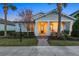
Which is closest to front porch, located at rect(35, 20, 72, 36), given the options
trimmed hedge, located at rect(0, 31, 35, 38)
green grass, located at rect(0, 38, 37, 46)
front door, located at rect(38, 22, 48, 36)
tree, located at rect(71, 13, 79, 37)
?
front door, located at rect(38, 22, 48, 36)

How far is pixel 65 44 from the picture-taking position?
48.2ft

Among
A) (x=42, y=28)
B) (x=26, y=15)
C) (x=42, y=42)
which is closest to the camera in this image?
(x=42, y=28)

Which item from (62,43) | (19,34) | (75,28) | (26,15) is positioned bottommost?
(62,43)

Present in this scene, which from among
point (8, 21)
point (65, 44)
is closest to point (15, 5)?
point (8, 21)

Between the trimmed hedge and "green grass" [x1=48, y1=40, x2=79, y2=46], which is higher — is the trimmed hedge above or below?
above

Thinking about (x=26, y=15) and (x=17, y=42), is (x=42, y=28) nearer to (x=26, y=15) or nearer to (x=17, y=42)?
(x=26, y=15)

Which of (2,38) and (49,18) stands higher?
(49,18)

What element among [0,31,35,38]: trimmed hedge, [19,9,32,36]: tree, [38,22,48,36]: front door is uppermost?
[19,9,32,36]: tree

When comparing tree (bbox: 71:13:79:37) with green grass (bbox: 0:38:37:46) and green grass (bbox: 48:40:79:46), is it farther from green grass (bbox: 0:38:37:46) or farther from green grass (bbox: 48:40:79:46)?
green grass (bbox: 0:38:37:46)

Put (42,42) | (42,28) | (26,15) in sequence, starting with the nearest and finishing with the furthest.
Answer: (42,28), (42,42), (26,15)

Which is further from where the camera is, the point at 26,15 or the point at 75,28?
the point at 26,15

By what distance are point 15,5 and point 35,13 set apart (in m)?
1.13

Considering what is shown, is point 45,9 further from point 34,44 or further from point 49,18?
point 34,44

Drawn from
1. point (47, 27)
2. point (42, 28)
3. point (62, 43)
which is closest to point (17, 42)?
point (42, 28)
